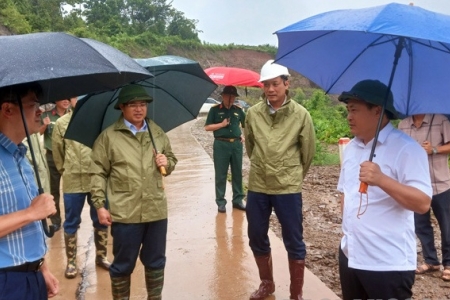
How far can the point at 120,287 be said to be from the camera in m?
3.29

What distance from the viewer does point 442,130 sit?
421cm

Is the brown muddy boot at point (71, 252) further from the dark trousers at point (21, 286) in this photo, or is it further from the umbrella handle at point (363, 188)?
the umbrella handle at point (363, 188)

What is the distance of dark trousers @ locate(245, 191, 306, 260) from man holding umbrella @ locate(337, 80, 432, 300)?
1201 mm

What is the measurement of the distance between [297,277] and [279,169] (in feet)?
2.94

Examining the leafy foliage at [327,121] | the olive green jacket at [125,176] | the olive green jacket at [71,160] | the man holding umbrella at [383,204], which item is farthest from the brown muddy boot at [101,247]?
the leafy foliage at [327,121]

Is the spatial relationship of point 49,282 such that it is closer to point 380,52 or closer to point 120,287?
point 120,287

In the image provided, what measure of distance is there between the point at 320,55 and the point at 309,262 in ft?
8.71

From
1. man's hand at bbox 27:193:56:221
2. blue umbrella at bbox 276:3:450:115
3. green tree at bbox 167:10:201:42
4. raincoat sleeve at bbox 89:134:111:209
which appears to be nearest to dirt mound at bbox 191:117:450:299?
blue umbrella at bbox 276:3:450:115

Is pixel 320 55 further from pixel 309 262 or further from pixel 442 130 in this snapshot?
pixel 309 262

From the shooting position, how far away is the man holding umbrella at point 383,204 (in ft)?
7.29

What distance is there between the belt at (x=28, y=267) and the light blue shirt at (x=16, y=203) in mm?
17

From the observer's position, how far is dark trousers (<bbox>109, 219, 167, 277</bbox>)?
10.5 ft

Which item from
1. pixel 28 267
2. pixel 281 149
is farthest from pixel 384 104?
pixel 28 267

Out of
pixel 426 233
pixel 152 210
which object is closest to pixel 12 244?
pixel 152 210
